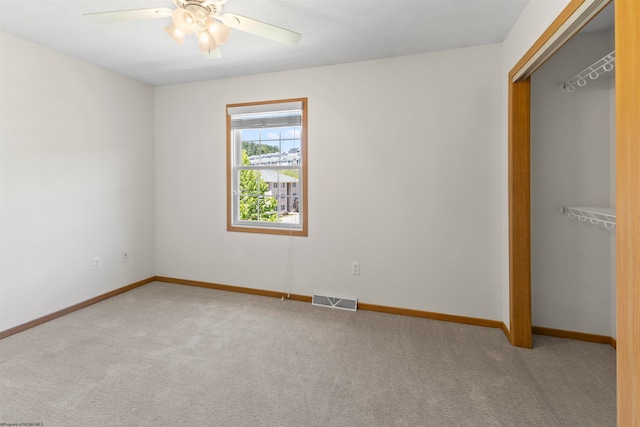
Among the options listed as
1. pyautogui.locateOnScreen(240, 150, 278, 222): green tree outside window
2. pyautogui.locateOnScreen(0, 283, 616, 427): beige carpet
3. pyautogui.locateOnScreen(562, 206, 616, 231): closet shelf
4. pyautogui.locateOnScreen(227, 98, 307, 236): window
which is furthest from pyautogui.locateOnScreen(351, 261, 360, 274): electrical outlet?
pyautogui.locateOnScreen(562, 206, 616, 231): closet shelf

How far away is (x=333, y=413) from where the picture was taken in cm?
169

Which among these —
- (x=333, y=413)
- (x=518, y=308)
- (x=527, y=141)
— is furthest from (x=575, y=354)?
(x=333, y=413)

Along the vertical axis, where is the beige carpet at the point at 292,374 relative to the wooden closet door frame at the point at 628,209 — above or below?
below

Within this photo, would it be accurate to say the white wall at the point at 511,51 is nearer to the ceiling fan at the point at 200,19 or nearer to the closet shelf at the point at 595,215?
the closet shelf at the point at 595,215

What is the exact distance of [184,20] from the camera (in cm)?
169

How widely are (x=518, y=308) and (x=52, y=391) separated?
3257mm

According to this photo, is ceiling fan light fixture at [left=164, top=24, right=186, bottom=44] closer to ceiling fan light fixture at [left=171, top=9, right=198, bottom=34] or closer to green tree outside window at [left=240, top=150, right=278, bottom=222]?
ceiling fan light fixture at [left=171, top=9, right=198, bottom=34]

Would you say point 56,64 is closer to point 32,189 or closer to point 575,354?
point 32,189

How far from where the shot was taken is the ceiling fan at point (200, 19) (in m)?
1.67

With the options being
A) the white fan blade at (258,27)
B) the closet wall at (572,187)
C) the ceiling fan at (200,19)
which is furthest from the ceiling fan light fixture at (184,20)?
the closet wall at (572,187)

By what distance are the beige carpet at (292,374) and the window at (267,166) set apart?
1.14 metres

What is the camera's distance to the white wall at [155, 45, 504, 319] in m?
2.76

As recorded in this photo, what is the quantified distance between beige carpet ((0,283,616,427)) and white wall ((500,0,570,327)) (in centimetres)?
61

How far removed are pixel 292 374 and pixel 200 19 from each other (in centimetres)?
228
